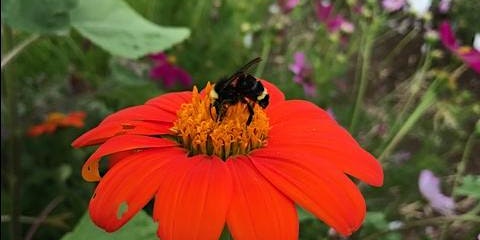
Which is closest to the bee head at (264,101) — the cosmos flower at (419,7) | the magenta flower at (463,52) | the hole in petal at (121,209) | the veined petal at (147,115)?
the veined petal at (147,115)

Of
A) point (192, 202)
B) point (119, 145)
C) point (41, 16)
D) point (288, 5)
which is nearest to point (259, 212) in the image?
point (192, 202)

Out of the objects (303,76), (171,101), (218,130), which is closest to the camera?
(218,130)

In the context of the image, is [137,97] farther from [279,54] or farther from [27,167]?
[279,54]

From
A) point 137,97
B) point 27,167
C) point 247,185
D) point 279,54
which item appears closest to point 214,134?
point 247,185

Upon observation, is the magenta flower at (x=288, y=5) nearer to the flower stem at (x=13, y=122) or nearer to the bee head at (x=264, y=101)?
the flower stem at (x=13, y=122)

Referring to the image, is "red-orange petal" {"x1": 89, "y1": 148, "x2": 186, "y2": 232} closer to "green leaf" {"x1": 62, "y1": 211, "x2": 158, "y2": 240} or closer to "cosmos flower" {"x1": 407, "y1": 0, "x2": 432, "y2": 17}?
"green leaf" {"x1": 62, "y1": 211, "x2": 158, "y2": 240}

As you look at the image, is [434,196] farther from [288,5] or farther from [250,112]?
[288,5]
